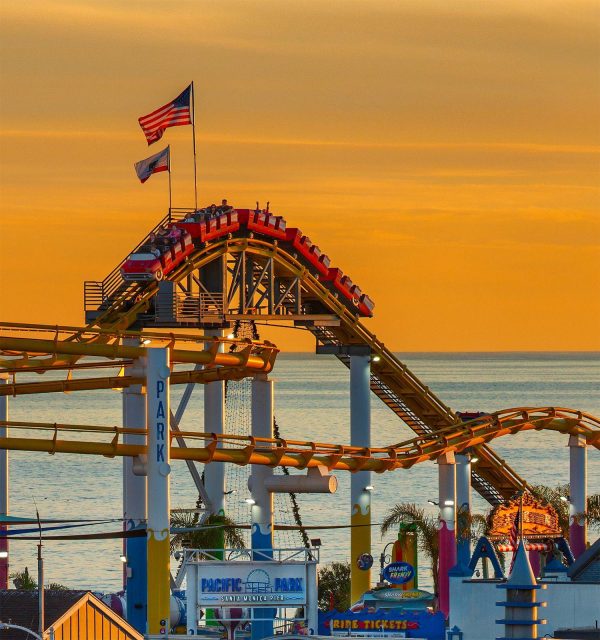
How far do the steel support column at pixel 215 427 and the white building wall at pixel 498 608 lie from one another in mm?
17368

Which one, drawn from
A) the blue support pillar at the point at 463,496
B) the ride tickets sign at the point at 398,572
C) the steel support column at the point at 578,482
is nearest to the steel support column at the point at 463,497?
the blue support pillar at the point at 463,496

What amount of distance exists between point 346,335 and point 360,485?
6.83 meters

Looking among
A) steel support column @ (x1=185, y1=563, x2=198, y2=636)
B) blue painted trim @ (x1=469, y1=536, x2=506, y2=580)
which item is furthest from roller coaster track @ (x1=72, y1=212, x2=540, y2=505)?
steel support column @ (x1=185, y1=563, x2=198, y2=636)

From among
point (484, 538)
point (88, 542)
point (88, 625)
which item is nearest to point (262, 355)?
point (484, 538)

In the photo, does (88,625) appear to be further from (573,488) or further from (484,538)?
(573,488)

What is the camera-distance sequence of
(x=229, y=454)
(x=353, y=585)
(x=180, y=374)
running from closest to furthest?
(x=229, y=454)
(x=180, y=374)
(x=353, y=585)

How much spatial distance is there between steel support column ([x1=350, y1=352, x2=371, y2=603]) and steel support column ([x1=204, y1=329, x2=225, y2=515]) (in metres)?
5.87

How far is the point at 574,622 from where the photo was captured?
269ft

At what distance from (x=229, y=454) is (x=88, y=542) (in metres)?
76.6

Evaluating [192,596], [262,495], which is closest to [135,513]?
[262,495]

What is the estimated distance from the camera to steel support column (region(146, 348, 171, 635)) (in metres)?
79.6

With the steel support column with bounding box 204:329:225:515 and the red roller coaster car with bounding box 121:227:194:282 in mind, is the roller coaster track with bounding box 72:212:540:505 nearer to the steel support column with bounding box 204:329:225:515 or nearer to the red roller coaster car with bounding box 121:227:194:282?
the red roller coaster car with bounding box 121:227:194:282

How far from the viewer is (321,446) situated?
89188 mm

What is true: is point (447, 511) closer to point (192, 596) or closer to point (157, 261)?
point (157, 261)
